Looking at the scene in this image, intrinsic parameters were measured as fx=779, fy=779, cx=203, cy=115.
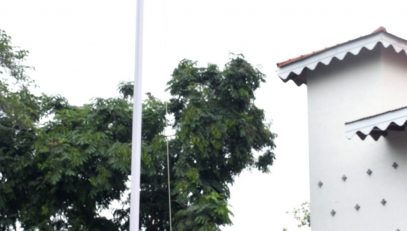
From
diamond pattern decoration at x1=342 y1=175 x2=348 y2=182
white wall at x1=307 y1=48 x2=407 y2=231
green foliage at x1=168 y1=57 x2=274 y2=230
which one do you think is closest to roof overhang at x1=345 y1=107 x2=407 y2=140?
white wall at x1=307 y1=48 x2=407 y2=231

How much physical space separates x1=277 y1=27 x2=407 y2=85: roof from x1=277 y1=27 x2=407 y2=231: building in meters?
0.01

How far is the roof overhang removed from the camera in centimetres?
834

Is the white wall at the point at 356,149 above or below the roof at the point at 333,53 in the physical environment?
below

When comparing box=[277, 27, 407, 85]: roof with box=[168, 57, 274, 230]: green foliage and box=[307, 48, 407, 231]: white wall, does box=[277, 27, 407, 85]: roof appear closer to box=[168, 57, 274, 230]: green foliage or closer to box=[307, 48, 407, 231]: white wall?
box=[307, 48, 407, 231]: white wall

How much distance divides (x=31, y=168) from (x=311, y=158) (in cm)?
451

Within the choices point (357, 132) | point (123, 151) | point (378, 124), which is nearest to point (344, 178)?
point (357, 132)

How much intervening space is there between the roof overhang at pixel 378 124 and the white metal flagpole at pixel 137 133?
2469 mm

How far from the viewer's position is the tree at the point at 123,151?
37.0 ft

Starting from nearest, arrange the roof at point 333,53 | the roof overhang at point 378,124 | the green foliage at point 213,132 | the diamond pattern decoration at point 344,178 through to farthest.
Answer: the roof overhang at point 378,124 → the roof at point 333,53 → the diamond pattern decoration at point 344,178 → the green foliage at point 213,132

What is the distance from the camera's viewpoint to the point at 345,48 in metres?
9.36

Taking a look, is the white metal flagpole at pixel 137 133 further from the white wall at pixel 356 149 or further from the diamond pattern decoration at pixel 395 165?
the diamond pattern decoration at pixel 395 165

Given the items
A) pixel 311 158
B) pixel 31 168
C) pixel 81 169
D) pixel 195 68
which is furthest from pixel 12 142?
pixel 311 158

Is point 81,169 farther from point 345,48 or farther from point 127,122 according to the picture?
point 345,48

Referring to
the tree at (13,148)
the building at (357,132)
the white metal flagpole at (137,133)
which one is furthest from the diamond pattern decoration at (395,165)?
the tree at (13,148)
